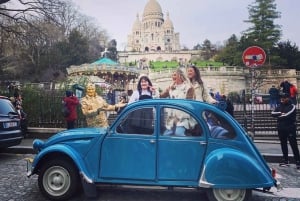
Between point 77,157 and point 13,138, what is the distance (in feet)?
16.1

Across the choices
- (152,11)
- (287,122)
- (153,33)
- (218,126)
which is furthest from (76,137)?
(152,11)

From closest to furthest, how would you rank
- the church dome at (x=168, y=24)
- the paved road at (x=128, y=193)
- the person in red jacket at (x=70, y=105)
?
the paved road at (x=128, y=193) → the person in red jacket at (x=70, y=105) → the church dome at (x=168, y=24)

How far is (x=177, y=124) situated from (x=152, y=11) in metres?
147

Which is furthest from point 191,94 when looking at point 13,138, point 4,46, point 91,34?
point 91,34

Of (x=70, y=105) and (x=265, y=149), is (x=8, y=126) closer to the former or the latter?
(x=70, y=105)

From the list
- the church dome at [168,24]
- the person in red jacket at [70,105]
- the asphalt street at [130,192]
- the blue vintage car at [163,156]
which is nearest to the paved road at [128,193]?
the asphalt street at [130,192]

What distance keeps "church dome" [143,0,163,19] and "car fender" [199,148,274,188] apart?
478 feet

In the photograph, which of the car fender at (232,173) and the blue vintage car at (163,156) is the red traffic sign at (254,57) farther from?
the car fender at (232,173)

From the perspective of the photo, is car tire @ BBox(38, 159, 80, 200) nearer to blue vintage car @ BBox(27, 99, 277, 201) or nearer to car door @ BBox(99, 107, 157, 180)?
blue vintage car @ BBox(27, 99, 277, 201)

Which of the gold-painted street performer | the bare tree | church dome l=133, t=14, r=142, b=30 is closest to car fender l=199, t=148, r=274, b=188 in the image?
the gold-painted street performer

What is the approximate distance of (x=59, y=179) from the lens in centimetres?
619

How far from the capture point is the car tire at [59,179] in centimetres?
609

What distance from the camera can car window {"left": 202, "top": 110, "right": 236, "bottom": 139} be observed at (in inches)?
233

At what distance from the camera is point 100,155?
604 centimetres
